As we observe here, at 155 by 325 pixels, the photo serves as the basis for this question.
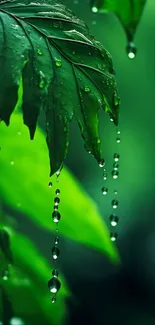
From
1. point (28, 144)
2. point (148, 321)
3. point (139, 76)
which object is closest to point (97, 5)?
point (28, 144)

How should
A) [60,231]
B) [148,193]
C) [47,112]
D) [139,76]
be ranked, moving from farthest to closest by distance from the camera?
[148,193] < [139,76] < [60,231] < [47,112]

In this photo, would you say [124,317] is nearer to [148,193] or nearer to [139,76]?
[148,193]

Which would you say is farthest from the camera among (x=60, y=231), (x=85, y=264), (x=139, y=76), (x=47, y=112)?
(x=85, y=264)

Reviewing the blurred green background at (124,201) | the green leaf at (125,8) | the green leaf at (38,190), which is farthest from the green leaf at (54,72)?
the blurred green background at (124,201)

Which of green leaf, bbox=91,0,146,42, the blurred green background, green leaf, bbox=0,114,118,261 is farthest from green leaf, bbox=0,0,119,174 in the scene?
the blurred green background

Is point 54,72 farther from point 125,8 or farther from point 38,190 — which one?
point 38,190

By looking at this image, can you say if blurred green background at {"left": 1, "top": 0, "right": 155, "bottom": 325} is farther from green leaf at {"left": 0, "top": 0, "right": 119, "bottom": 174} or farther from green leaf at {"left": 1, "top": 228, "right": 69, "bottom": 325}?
green leaf at {"left": 0, "top": 0, "right": 119, "bottom": 174}

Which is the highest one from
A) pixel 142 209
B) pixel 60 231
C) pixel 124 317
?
pixel 142 209
